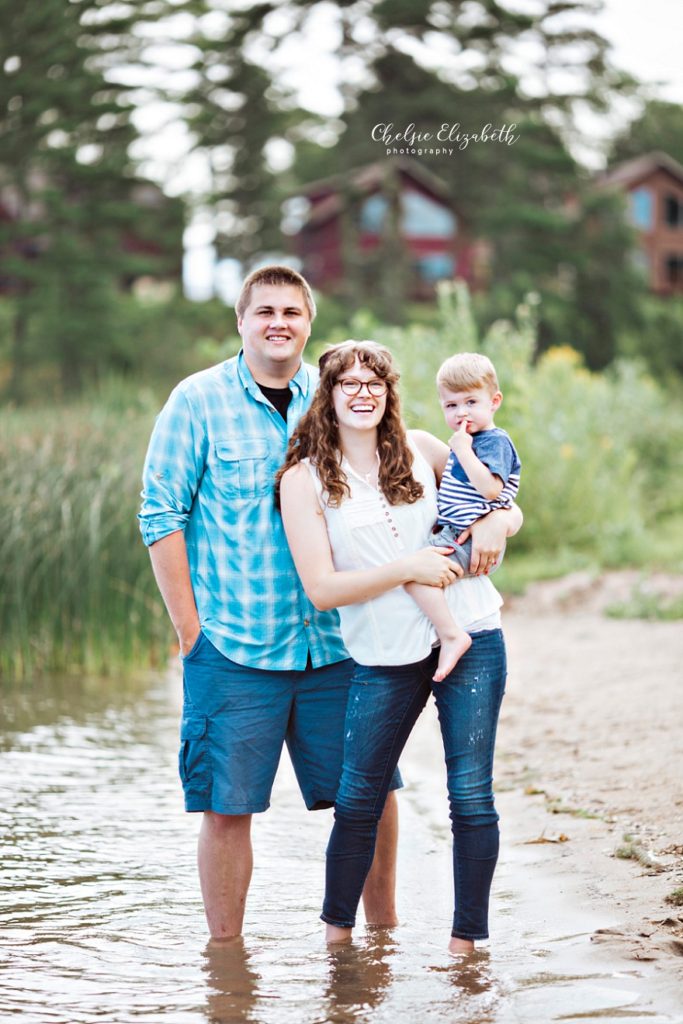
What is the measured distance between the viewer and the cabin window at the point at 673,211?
40.3 metres

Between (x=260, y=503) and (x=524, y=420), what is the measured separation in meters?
7.76

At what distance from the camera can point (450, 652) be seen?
3.20 metres

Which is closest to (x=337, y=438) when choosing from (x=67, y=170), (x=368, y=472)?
(x=368, y=472)

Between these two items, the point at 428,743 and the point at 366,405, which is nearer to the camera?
the point at 366,405

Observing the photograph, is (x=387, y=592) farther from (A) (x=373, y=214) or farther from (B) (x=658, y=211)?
(B) (x=658, y=211)

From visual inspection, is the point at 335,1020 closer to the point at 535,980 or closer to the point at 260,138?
the point at 535,980

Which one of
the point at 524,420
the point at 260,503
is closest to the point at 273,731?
the point at 260,503

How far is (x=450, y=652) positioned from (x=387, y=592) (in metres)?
0.23

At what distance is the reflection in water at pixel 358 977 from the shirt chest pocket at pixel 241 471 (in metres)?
1.25

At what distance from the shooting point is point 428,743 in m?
6.66

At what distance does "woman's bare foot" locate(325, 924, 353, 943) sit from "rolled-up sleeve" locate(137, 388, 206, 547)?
1.14 meters

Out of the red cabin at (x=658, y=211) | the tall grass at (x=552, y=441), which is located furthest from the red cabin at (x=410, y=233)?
the tall grass at (x=552, y=441)

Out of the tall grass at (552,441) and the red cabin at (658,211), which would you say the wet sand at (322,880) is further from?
the red cabin at (658,211)

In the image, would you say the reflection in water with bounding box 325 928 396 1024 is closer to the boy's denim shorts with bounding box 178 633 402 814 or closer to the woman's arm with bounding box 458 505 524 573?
the boy's denim shorts with bounding box 178 633 402 814
